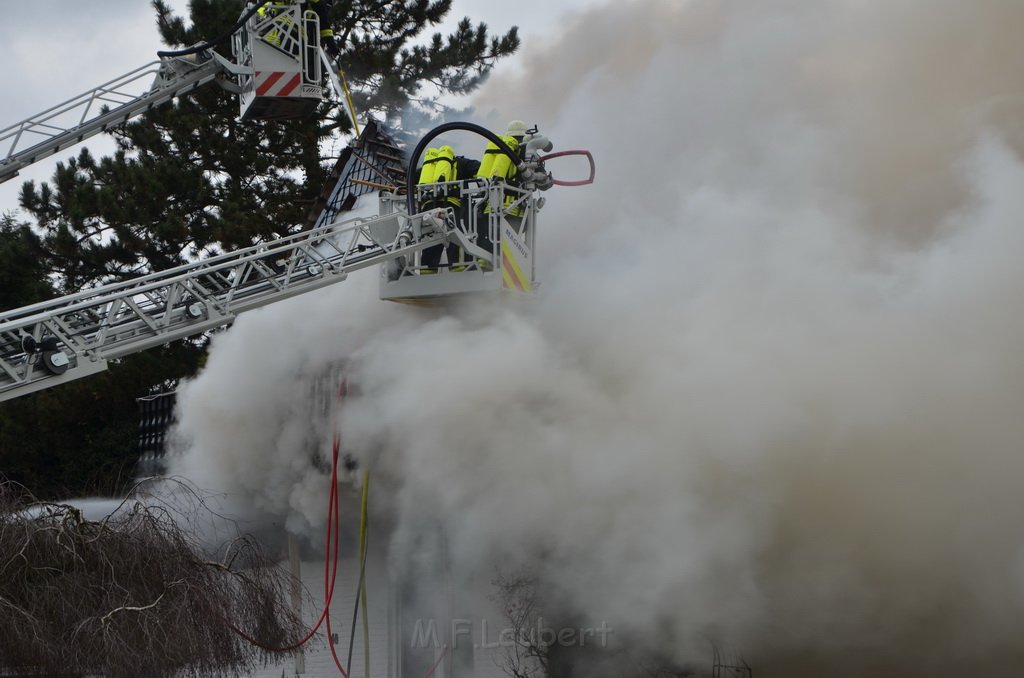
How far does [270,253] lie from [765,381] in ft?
16.6

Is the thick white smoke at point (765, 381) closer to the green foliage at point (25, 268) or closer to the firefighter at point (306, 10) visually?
the firefighter at point (306, 10)

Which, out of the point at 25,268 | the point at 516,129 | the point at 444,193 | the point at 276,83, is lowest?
the point at 444,193

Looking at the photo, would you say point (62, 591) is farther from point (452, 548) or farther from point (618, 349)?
point (618, 349)

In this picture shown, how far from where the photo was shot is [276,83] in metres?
14.8

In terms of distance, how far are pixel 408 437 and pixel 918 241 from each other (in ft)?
18.9

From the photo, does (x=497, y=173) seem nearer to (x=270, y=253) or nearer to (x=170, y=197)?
(x=270, y=253)

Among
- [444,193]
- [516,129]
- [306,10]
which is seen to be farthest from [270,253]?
[306,10]

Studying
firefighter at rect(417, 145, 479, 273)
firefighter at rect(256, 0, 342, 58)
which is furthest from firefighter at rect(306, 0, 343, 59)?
firefighter at rect(417, 145, 479, 273)

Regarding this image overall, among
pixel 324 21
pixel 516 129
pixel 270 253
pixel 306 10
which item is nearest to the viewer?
pixel 270 253

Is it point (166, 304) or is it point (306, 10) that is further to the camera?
point (306, 10)

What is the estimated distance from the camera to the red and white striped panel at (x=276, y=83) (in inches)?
581

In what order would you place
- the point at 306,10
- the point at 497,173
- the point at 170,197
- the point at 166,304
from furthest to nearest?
1. the point at 170,197
2. the point at 306,10
3. the point at 497,173
4. the point at 166,304

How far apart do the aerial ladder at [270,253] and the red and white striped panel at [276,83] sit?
0.02 metres

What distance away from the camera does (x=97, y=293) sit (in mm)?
10586
